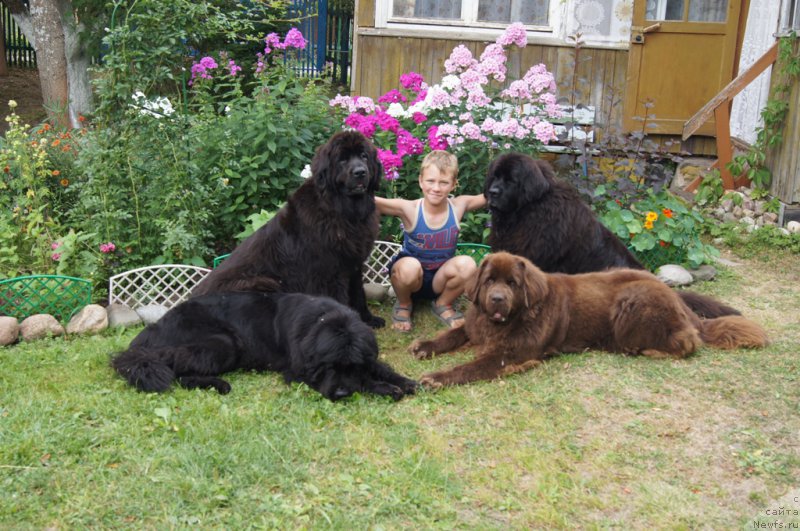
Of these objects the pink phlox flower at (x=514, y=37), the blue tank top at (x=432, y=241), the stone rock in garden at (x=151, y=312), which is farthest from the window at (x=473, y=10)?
the stone rock in garden at (x=151, y=312)

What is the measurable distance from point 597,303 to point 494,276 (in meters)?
0.78

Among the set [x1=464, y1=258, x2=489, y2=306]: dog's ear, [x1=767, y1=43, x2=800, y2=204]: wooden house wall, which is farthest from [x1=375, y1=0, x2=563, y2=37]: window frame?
[x1=464, y1=258, x2=489, y2=306]: dog's ear

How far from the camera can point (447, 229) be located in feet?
18.5

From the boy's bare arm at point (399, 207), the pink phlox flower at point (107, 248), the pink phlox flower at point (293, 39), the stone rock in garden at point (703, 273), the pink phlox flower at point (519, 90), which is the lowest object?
the stone rock in garden at point (703, 273)

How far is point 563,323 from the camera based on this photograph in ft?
15.3

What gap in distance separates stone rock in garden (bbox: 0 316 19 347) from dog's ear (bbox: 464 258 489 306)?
2913 mm

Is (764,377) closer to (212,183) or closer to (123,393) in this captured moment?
(123,393)

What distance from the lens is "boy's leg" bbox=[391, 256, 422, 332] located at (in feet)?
18.2

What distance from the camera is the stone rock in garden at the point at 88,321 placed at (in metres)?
5.15

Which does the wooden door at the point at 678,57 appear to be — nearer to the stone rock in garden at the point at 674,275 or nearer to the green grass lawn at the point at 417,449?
the stone rock in garden at the point at 674,275

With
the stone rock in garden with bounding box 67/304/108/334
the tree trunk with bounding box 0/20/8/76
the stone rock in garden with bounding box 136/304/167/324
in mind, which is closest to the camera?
the stone rock in garden with bounding box 67/304/108/334

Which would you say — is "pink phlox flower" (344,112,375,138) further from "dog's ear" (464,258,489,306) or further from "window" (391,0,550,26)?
"window" (391,0,550,26)

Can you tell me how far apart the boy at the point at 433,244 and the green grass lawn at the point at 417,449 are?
104 cm

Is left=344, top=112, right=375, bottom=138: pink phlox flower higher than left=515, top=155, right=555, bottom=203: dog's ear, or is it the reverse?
left=344, top=112, right=375, bottom=138: pink phlox flower
